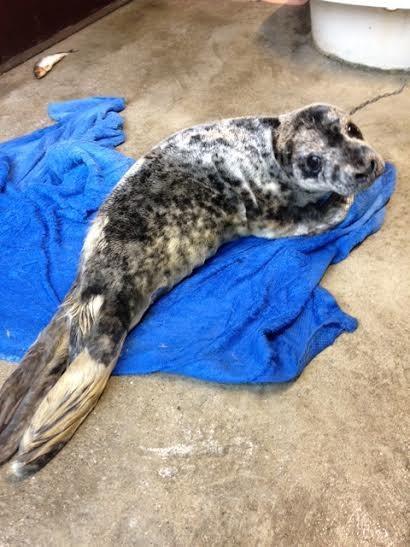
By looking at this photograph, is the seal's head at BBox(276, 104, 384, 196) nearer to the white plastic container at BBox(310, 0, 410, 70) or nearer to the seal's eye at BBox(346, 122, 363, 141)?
the seal's eye at BBox(346, 122, 363, 141)

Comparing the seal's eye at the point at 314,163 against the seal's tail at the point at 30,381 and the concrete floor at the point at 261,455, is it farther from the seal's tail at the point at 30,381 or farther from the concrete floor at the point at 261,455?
the seal's tail at the point at 30,381

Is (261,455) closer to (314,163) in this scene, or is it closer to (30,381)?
(30,381)

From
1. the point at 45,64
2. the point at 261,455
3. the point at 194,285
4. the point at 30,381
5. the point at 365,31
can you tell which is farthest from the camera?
the point at 45,64

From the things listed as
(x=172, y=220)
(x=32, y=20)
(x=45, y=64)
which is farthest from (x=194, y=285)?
(x=32, y=20)

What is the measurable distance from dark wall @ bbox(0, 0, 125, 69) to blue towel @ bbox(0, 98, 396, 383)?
49.2 inches

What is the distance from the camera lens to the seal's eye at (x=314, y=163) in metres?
1.82

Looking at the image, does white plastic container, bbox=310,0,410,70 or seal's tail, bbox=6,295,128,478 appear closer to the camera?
seal's tail, bbox=6,295,128,478

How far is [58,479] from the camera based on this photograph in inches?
57.9

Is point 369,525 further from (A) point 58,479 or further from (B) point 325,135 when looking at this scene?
(B) point 325,135

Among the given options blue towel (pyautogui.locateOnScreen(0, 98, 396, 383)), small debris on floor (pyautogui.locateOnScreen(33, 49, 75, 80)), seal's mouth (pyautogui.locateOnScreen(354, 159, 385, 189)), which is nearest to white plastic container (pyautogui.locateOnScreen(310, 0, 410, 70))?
blue towel (pyautogui.locateOnScreen(0, 98, 396, 383))

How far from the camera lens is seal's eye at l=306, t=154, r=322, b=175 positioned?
71.8 inches

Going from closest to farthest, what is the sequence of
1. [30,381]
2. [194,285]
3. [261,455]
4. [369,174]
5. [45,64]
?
1. [261,455]
2. [30,381]
3. [369,174]
4. [194,285]
5. [45,64]

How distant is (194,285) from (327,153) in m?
0.62

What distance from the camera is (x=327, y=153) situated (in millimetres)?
1804
